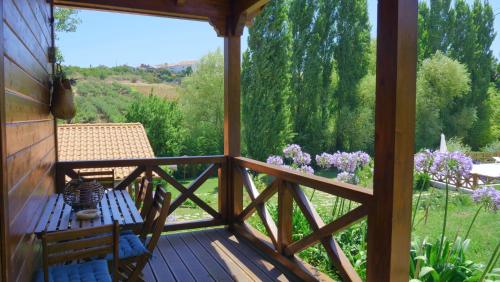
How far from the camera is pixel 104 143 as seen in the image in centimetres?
1026

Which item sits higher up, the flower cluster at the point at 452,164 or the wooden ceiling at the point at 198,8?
the wooden ceiling at the point at 198,8

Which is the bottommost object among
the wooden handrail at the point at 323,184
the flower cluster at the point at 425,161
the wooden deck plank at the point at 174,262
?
the wooden deck plank at the point at 174,262

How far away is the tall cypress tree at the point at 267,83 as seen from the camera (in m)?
14.3

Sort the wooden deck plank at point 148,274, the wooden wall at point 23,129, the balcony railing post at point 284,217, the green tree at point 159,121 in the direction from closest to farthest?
the wooden wall at point 23,129 < the wooden deck plank at point 148,274 < the balcony railing post at point 284,217 < the green tree at point 159,121

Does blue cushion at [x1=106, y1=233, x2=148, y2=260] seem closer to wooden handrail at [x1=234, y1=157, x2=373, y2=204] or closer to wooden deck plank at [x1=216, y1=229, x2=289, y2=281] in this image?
wooden deck plank at [x1=216, y1=229, x2=289, y2=281]

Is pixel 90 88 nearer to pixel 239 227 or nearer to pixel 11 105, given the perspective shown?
pixel 239 227

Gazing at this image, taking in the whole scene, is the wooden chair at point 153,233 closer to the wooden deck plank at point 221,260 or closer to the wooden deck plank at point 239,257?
the wooden deck plank at point 221,260

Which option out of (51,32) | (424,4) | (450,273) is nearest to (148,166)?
(51,32)

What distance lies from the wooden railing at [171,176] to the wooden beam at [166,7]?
1.46 m

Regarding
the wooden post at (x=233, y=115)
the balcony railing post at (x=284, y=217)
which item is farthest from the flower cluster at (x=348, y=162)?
the wooden post at (x=233, y=115)

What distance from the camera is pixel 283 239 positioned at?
9.94ft

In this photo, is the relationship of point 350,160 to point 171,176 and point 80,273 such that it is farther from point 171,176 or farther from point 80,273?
point 80,273

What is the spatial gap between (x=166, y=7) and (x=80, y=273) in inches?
103

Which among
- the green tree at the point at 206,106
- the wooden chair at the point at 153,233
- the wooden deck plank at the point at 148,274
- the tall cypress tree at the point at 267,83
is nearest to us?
the wooden chair at the point at 153,233
